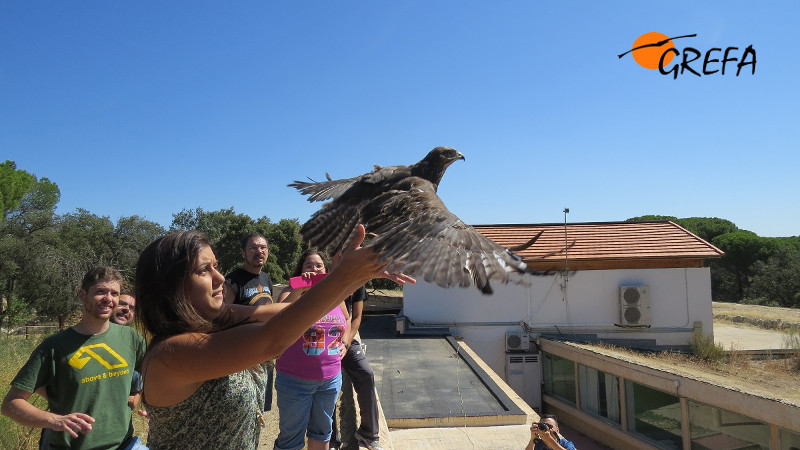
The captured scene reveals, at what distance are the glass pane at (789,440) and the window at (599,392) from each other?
351 cm

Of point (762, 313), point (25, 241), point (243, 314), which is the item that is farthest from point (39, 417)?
point (25, 241)

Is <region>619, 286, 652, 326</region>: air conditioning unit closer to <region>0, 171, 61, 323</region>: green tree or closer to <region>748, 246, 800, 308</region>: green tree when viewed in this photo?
<region>0, 171, 61, 323</region>: green tree

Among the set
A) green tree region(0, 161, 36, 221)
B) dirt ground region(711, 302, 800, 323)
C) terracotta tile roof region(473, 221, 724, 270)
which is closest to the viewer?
terracotta tile roof region(473, 221, 724, 270)

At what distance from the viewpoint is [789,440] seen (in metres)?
6.06

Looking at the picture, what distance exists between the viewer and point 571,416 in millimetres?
11305

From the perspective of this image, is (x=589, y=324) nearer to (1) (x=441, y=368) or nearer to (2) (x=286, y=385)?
(1) (x=441, y=368)

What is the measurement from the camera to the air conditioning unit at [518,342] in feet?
41.8

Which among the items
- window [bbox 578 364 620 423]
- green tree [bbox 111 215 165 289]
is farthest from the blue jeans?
green tree [bbox 111 215 165 289]

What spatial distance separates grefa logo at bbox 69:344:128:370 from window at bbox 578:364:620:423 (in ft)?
30.8

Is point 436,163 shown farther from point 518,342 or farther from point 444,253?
point 518,342

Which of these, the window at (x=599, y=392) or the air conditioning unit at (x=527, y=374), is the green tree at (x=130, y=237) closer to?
the air conditioning unit at (x=527, y=374)

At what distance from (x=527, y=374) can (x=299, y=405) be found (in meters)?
10.8

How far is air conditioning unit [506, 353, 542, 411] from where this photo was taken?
41.9ft

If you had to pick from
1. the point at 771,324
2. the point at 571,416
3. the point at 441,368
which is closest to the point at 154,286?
the point at 441,368
